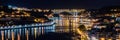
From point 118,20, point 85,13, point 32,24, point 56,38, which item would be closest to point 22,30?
point 32,24

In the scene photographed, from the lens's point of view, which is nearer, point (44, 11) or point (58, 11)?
point (58, 11)

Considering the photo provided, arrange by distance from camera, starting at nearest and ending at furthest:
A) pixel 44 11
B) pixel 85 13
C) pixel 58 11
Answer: pixel 85 13 < pixel 58 11 < pixel 44 11

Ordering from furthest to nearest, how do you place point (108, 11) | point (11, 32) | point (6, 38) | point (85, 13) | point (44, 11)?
point (44, 11) → point (85, 13) → point (11, 32) → point (108, 11) → point (6, 38)

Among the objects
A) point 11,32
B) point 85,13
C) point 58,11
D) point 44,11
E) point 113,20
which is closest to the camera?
point 113,20

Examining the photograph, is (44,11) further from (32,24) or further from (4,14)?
(4,14)

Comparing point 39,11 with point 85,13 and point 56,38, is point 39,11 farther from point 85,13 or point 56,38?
point 56,38

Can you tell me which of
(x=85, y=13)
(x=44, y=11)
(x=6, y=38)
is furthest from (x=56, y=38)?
(x=44, y=11)

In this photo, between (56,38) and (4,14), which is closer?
(56,38)

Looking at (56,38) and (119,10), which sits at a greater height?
(119,10)

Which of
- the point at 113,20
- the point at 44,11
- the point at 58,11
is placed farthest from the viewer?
the point at 44,11
